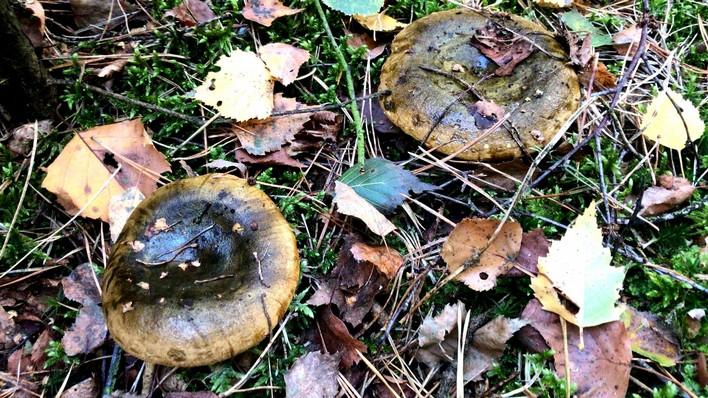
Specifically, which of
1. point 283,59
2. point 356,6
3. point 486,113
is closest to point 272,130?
point 283,59

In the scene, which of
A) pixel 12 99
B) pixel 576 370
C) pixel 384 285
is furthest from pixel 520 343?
pixel 12 99

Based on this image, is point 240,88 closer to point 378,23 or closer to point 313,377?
point 378,23

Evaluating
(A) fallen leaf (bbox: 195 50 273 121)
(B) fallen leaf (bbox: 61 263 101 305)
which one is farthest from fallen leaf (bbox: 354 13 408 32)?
(B) fallen leaf (bbox: 61 263 101 305)

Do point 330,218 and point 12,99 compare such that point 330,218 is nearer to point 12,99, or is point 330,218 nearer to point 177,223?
point 177,223

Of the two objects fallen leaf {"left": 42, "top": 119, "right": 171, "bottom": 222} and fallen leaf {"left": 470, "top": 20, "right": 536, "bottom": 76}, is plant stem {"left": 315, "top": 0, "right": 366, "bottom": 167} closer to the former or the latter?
fallen leaf {"left": 470, "top": 20, "right": 536, "bottom": 76}

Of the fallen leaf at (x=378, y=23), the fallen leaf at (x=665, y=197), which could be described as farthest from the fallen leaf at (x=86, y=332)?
the fallen leaf at (x=665, y=197)
